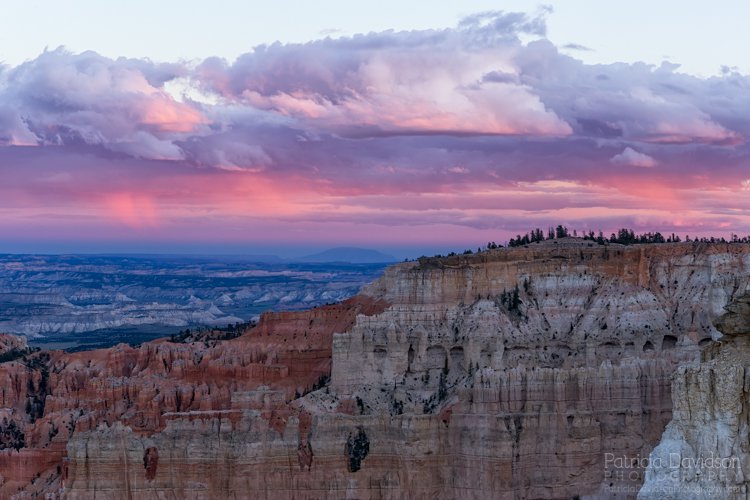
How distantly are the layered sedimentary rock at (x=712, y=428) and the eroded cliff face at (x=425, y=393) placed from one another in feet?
91.9

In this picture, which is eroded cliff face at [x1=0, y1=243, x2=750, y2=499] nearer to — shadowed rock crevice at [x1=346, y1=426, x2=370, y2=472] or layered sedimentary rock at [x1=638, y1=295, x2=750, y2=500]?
shadowed rock crevice at [x1=346, y1=426, x2=370, y2=472]

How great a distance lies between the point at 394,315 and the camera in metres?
94.1

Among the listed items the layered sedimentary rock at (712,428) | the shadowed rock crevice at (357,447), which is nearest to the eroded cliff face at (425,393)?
the shadowed rock crevice at (357,447)

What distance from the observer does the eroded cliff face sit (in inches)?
3130

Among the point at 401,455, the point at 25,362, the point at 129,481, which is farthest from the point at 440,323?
the point at 25,362

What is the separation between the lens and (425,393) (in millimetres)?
89125

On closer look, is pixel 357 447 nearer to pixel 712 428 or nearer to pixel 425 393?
pixel 425 393

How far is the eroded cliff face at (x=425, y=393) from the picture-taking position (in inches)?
3130

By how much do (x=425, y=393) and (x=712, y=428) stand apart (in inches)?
1859

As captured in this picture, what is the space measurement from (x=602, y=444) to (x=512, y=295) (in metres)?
16.6

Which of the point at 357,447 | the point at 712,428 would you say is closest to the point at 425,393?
the point at 357,447

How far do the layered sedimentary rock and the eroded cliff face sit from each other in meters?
28.0

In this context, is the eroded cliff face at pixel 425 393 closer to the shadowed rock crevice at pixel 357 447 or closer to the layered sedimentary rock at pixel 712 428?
the shadowed rock crevice at pixel 357 447

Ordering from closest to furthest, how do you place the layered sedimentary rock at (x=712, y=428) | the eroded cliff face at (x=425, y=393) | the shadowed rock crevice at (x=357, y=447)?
the layered sedimentary rock at (x=712, y=428)
the eroded cliff face at (x=425, y=393)
the shadowed rock crevice at (x=357, y=447)
